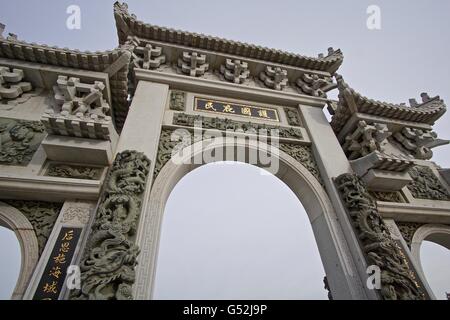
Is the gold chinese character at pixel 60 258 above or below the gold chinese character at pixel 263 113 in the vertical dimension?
below

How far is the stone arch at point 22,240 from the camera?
7.29 feet

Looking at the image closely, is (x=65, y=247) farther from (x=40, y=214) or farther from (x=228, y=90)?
(x=228, y=90)

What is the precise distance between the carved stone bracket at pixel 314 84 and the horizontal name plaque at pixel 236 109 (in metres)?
1.15

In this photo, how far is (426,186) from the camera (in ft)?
14.0

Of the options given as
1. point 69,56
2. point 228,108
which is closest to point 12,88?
point 69,56

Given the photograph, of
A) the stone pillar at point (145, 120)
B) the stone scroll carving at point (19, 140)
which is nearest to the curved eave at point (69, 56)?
the stone pillar at point (145, 120)

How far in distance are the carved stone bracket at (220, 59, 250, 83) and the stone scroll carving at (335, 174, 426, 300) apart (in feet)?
9.37

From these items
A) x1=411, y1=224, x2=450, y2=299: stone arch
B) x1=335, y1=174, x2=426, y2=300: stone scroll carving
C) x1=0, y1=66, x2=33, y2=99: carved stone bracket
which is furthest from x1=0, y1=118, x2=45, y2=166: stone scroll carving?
x1=411, y1=224, x2=450, y2=299: stone arch

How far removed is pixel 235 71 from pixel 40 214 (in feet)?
13.6

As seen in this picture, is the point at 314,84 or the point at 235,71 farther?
the point at 314,84

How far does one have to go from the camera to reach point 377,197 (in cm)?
379

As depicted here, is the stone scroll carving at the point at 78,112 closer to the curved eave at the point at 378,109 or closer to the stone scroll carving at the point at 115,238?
the stone scroll carving at the point at 115,238
